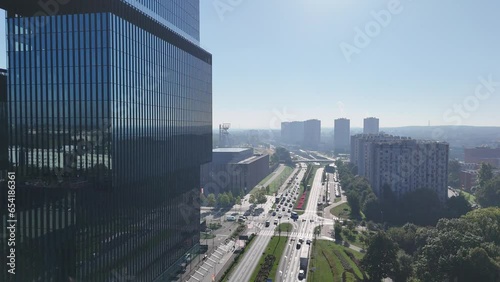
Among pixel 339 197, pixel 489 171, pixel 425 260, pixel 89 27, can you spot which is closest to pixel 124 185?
pixel 89 27

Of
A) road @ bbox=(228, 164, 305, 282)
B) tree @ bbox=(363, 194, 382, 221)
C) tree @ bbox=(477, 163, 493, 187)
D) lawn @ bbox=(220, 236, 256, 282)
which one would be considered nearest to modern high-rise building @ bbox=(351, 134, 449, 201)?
tree @ bbox=(363, 194, 382, 221)

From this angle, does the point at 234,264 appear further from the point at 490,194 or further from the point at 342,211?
the point at 490,194

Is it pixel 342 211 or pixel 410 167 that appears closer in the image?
pixel 342 211

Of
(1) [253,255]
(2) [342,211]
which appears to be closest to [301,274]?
(1) [253,255]

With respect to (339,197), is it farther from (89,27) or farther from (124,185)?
(89,27)

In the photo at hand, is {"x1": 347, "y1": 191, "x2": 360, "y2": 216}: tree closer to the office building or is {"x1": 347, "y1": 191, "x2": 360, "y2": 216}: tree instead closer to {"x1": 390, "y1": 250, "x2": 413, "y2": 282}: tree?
the office building

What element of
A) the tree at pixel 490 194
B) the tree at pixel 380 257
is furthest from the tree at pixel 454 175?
the tree at pixel 380 257

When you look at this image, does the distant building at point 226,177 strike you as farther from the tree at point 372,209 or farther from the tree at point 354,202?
the tree at point 372,209
